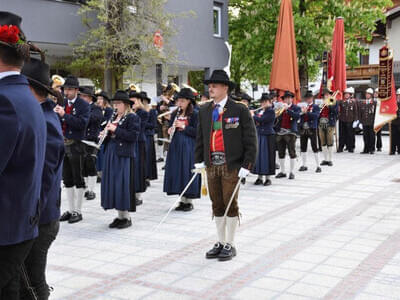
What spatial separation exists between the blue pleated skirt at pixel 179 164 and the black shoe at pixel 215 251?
8.75 feet

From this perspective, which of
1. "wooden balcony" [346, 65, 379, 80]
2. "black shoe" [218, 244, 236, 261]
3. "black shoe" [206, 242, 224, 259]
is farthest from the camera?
"wooden balcony" [346, 65, 379, 80]

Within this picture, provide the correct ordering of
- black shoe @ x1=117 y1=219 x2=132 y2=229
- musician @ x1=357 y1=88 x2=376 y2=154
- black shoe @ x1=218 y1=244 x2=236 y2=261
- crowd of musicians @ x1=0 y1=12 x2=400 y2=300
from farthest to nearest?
musician @ x1=357 y1=88 x2=376 y2=154 < black shoe @ x1=117 y1=219 x2=132 y2=229 < black shoe @ x1=218 y1=244 x2=236 y2=261 < crowd of musicians @ x1=0 y1=12 x2=400 y2=300

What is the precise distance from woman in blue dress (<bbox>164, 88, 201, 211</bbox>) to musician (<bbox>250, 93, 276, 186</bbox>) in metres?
2.77

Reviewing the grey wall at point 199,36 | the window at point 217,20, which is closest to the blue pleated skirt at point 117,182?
the grey wall at point 199,36

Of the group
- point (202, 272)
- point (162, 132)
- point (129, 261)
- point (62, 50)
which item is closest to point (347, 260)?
point (202, 272)

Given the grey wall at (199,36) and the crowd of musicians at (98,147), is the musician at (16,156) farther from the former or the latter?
the grey wall at (199,36)

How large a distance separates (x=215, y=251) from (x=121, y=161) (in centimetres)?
214

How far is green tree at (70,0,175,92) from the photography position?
57.1ft

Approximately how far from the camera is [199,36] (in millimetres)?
25047

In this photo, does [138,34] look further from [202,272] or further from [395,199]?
[202,272]

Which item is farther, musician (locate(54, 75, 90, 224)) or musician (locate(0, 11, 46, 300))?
musician (locate(54, 75, 90, 224))

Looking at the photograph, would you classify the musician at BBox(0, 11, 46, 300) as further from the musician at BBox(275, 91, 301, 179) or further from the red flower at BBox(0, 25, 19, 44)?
the musician at BBox(275, 91, 301, 179)

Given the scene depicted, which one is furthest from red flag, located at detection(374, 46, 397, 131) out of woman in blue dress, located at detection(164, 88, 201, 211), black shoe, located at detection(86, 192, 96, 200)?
black shoe, located at detection(86, 192, 96, 200)

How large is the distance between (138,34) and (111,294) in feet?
46.1
